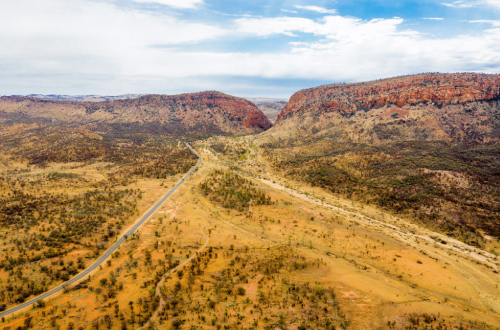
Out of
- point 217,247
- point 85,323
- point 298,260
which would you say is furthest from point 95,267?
point 298,260

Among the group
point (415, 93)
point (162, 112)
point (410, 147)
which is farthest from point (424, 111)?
point (162, 112)

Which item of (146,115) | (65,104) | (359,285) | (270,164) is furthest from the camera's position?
(65,104)

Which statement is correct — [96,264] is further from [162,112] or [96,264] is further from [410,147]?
[162,112]

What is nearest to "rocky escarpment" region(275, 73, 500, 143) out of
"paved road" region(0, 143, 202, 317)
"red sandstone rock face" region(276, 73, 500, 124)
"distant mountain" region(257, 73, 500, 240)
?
"red sandstone rock face" region(276, 73, 500, 124)

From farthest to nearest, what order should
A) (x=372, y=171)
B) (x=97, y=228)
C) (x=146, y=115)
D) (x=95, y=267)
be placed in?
(x=146, y=115)
(x=372, y=171)
(x=97, y=228)
(x=95, y=267)


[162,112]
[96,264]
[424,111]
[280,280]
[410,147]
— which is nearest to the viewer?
[280,280]

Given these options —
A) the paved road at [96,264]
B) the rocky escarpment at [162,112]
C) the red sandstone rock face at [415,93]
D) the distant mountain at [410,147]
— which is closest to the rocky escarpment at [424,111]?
the red sandstone rock face at [415,93]

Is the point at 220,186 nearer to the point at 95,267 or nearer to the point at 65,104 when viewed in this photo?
the point at 95,267
